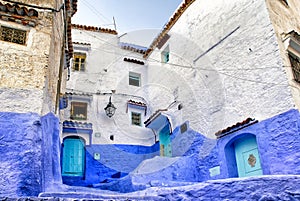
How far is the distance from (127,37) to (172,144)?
887 cm

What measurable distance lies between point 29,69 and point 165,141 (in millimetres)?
8697

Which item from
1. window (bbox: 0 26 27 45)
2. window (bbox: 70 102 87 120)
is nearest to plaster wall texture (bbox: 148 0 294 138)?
window (bbox: 70 102 87 120)

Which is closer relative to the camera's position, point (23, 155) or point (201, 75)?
point (23, 155)

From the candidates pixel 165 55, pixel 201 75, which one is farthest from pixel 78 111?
pixel 201 75

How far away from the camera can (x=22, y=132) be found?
6.21 meters

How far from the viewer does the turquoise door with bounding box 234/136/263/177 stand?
879cm

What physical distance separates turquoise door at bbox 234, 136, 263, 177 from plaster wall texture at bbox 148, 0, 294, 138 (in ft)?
2.58

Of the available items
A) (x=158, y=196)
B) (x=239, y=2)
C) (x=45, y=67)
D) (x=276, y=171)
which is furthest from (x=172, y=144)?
(x=158, y=196)

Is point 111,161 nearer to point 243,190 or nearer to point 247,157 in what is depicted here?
point 247,157

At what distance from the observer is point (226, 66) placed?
10539 millimetres

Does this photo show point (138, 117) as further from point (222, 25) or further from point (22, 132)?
point (22, 132)

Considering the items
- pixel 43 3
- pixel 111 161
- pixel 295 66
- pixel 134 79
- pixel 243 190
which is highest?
pixel 134 79

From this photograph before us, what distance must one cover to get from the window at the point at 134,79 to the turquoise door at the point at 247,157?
8.29 m

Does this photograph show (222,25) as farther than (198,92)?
No
